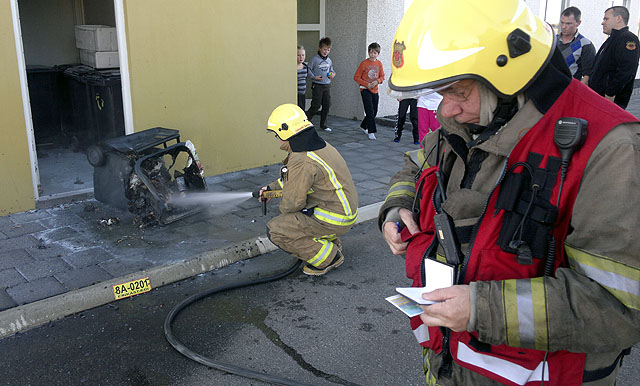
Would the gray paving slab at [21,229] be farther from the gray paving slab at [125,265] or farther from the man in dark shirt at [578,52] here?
the man in dark shirt at [578,52]

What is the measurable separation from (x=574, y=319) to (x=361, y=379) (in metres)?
2.30

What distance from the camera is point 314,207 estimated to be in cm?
508

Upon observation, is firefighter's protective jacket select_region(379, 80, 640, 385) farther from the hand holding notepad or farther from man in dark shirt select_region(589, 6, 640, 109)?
man in dark shirt select_region(589, 6, 640, 109)

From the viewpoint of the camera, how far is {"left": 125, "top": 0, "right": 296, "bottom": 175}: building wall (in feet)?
23.4

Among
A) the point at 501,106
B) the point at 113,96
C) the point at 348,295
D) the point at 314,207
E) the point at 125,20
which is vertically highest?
the point at 125,20

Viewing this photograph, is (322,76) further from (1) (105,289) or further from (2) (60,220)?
(1) (105,289)

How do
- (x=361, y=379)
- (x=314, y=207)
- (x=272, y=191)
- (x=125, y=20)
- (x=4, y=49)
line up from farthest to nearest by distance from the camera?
1. (x=125, y=20)
2. (x=4, y=49)
3. (x=272, y=191)
4. (x=314, y=207)
5. (x=361, y=379)

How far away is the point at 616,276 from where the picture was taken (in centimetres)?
137

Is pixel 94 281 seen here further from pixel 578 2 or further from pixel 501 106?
pixel 578 2

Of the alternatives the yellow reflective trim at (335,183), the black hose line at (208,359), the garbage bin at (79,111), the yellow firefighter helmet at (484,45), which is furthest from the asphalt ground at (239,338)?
the garbage bin at (79,111)

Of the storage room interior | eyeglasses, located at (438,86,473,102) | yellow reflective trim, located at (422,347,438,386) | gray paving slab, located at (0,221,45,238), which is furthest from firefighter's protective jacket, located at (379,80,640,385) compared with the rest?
the storage room interior

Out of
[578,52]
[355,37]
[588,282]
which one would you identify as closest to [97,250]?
[588,282]

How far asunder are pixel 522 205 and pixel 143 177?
4807mm

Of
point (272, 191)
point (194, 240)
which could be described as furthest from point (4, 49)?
point (272, 191)
